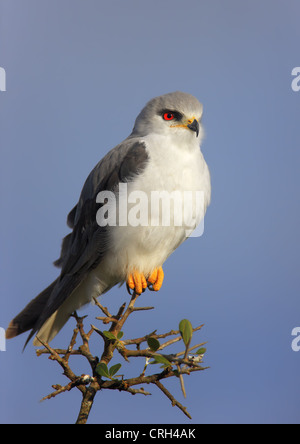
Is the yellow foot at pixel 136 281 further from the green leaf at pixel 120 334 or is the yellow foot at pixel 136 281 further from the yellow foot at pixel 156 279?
the green leaf at pixel 120 334

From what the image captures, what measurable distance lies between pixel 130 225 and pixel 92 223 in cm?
33

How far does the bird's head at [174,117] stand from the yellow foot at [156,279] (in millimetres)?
991

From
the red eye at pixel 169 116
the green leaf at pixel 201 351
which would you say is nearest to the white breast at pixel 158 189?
the red eye at pixel 169 116

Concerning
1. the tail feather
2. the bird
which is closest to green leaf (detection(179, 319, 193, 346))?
the bird

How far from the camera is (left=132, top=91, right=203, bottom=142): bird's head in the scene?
3.70 metres

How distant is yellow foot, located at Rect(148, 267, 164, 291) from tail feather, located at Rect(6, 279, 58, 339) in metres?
0.75

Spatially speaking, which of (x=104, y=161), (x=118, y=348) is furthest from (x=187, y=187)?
(x=118, y=348)

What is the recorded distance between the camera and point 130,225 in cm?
349

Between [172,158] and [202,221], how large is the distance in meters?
0.54

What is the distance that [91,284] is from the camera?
3877mm

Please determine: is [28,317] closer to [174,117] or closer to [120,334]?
[120,334]

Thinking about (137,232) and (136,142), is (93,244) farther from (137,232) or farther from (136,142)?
(136,142)

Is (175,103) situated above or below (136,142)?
above

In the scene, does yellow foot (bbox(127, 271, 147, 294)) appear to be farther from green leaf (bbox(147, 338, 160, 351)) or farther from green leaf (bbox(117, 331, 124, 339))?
green leaf (bbox(147, 338, 160, 351))
